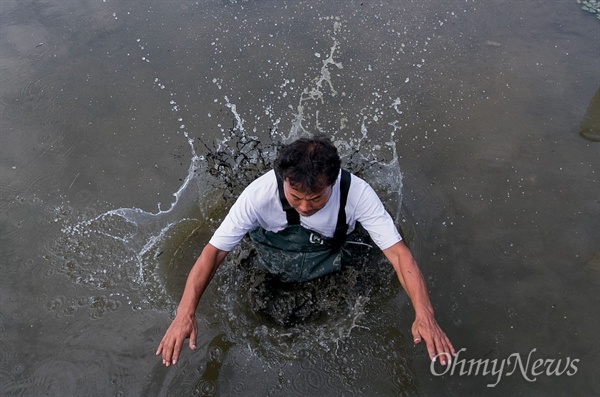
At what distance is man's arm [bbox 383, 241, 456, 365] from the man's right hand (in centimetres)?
110

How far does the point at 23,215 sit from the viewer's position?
4.06m

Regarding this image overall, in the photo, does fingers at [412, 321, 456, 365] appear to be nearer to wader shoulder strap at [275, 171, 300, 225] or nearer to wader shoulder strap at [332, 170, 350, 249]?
wader shoulder strap at [332, 170, 350, 249]

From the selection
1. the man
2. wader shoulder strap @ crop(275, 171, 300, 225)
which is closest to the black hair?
the man

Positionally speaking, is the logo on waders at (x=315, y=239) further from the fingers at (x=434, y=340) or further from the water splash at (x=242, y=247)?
the fingers at (x=434, y=340)

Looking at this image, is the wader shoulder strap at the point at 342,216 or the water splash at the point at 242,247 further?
the water splash at the point at 242,247

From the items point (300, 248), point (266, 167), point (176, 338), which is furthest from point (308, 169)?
point (266, 167)

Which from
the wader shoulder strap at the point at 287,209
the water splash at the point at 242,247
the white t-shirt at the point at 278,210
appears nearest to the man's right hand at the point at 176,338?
the white t-shirt at the point at 278,210

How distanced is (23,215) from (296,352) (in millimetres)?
2514

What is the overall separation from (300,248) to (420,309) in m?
0.87

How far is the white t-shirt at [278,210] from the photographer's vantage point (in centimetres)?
269

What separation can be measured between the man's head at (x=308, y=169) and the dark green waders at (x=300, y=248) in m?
0.23

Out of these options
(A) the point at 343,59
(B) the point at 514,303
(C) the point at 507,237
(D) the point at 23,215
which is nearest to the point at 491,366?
(B) the point at 514,303

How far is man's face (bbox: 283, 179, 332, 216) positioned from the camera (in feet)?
7.96

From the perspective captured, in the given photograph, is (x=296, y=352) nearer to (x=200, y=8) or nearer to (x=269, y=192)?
(x=269, y=192)
